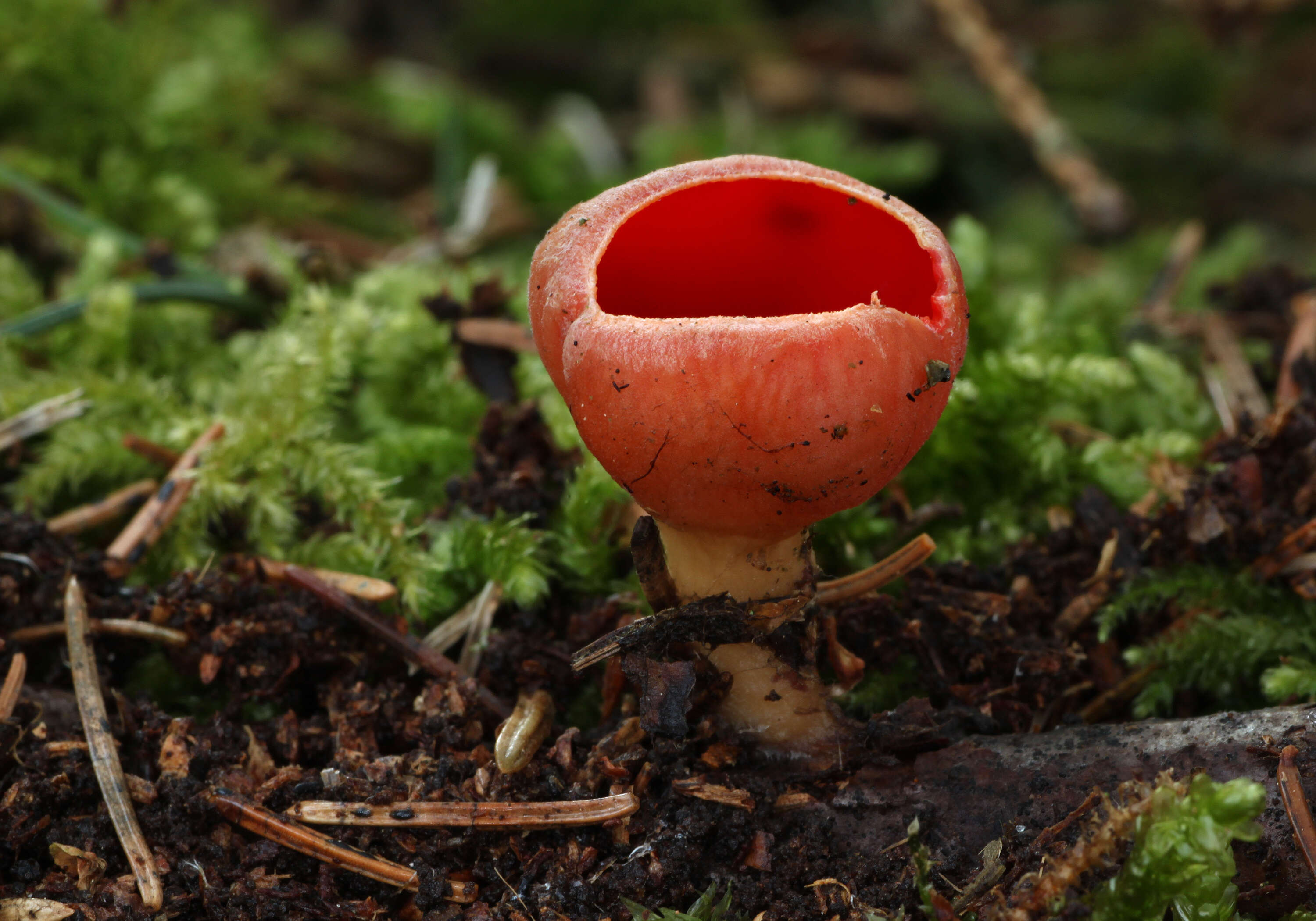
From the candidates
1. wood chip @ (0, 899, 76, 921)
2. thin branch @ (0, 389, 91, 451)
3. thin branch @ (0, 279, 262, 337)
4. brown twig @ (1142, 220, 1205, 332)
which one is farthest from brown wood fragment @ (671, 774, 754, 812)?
brown twig @ (1142, 220, 1205, 332)

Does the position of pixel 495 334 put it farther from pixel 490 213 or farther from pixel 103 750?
pixel 490 213

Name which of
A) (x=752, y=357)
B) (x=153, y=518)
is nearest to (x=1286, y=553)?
(x=752, y=357)

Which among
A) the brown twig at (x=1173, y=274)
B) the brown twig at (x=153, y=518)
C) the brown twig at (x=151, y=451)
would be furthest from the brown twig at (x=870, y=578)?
the brown twig at (x=1173, y=274)

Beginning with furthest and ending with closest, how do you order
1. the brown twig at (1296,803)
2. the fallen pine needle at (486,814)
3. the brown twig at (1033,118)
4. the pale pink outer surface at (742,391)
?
the brown twig at (1033,118) < the fallen pine needle at (486,814) < the brown twig at (1296,803) < the pale pink outer surface at (742,391)

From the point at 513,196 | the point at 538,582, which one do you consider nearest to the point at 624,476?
the point at 538,582

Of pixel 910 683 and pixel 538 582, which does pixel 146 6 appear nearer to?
pixel 538 582

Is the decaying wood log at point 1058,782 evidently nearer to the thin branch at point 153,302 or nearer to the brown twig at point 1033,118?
the thin branch at point 153,302
